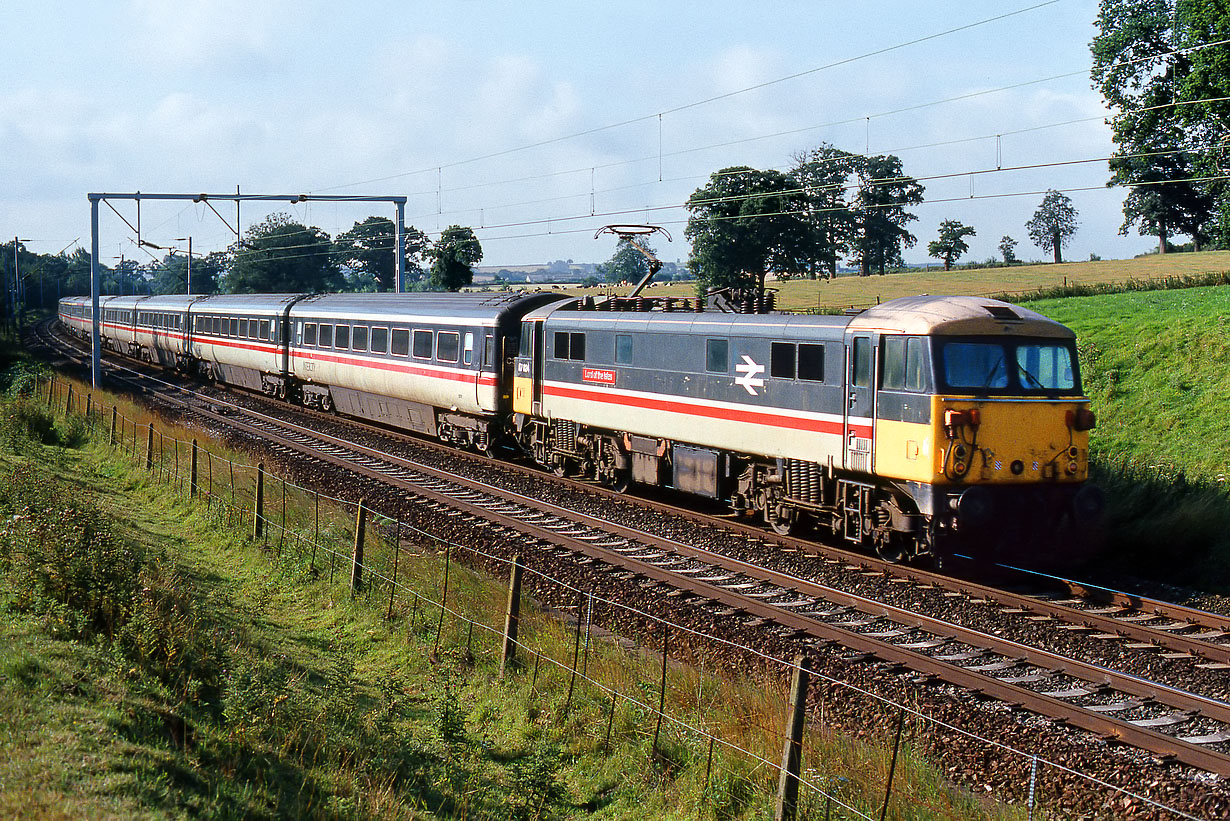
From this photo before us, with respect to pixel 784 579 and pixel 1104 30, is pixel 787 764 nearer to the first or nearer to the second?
pixel 784 579

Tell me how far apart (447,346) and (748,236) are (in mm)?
35783

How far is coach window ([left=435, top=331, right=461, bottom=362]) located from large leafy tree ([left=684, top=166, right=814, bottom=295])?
33118 millimetres

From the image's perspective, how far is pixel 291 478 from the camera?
852 inches

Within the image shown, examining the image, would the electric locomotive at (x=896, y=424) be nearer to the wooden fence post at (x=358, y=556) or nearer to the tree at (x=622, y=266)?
the wooden fence post at (x=358, y=556)

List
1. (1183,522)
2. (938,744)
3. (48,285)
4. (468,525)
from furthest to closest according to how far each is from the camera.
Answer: (48,285)
(468,525)
(1183,522)
(938,744)

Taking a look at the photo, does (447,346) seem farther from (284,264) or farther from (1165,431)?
(284,264)

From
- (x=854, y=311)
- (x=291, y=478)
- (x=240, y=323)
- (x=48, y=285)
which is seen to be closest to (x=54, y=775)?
(x=854, y=311)

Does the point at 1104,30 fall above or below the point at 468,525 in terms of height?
above

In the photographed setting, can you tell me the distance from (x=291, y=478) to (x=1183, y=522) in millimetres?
16500

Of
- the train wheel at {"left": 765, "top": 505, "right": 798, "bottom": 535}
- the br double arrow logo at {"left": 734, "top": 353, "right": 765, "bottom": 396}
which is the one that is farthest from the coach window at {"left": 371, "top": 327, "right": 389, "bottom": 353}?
the train wheel at {"left": 765, "top": 505, "right": 798, "bottom": 535}

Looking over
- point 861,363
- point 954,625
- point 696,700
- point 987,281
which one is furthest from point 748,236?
point 696,700

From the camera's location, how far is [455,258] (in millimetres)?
60125

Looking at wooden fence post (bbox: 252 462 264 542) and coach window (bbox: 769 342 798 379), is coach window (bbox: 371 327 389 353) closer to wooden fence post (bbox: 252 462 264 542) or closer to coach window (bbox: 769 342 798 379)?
wooden fence post (bbox: 252 462 264 542)

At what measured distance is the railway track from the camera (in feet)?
29.6
